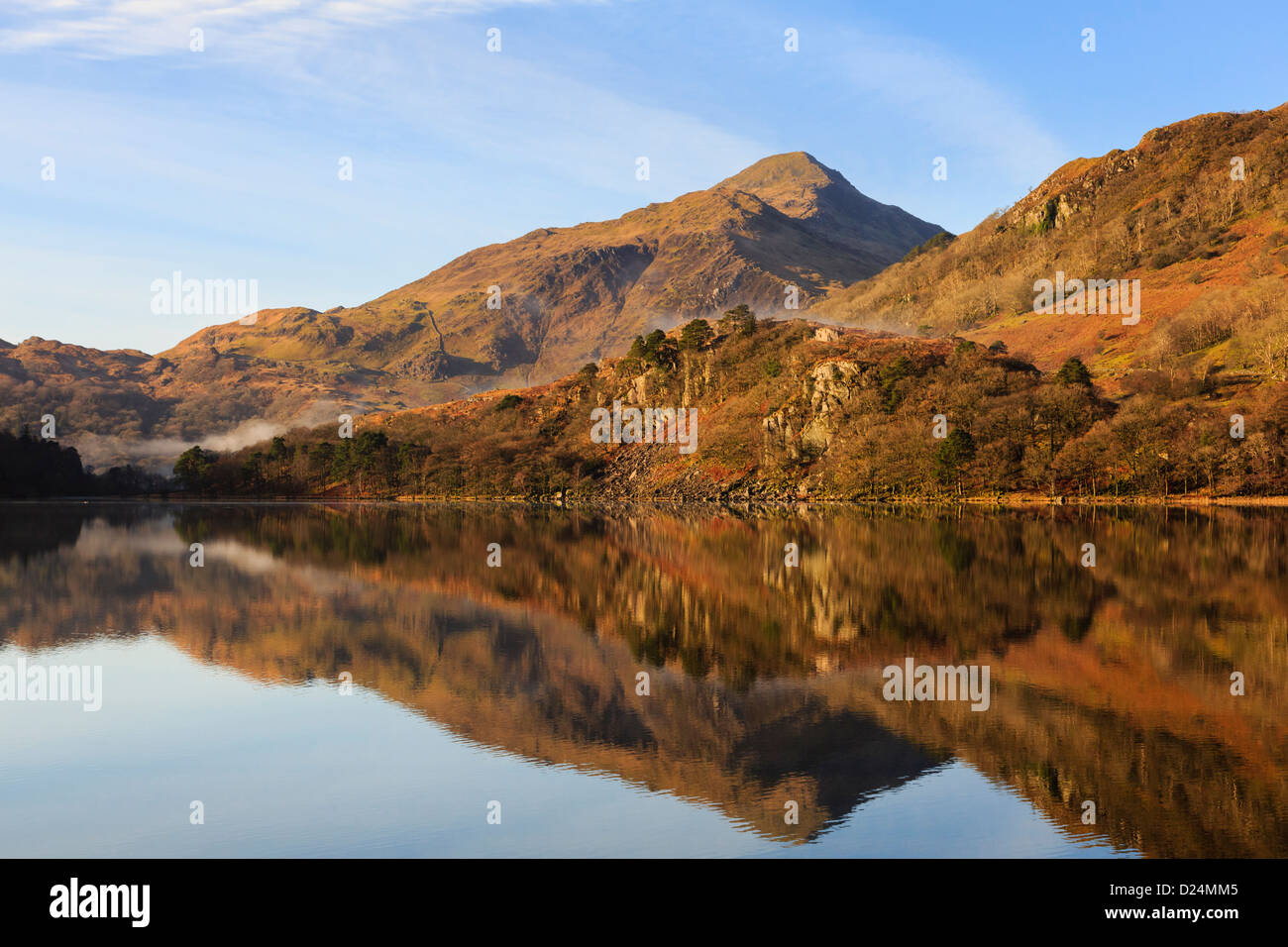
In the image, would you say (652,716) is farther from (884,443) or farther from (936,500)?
(884,443)

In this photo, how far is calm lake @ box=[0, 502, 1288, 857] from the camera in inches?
500

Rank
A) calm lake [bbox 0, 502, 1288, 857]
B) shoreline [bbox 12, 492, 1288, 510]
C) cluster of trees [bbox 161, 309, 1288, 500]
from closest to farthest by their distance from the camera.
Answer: calm lake [bbox 0, 502, 1288, 857] → shoreline [bbox 12, 492, 1288, 510] → cluster of trees [bbox 161, 309, 1288, 500]

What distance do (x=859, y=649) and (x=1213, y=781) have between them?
1079 cm

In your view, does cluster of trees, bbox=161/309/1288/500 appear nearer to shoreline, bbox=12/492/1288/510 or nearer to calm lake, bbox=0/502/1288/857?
shoreline, bbox=12/492/1288/510

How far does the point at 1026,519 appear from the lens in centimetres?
7875

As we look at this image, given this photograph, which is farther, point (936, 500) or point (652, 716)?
point (936, 500)

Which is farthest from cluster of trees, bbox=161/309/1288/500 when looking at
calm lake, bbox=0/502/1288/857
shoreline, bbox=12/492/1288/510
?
calm lake, bbox=0/502/1288/857

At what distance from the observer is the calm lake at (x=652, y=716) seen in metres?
12.7

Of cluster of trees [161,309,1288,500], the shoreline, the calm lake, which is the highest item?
cluster of trees [161,309,1288,500]

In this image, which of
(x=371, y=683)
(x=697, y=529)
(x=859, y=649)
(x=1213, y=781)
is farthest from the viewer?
(x=697, y=529)

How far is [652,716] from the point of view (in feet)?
61.0

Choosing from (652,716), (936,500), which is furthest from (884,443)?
(652,716)

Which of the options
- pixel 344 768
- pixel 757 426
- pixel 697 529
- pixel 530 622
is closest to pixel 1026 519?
pixel 697 529
